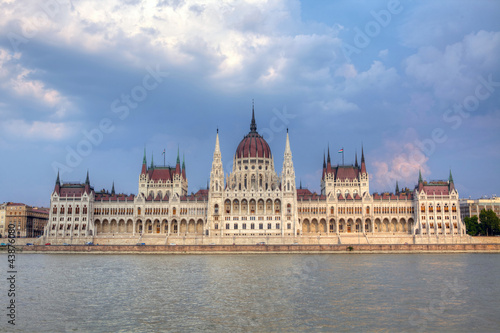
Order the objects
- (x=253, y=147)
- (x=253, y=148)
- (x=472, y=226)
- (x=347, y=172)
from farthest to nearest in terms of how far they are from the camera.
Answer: (x=347, y=172), (x=253, y=147), (x=253, y=148), (x=472, y=226)

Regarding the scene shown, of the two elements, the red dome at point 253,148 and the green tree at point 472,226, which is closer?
the green tree at point 472,226

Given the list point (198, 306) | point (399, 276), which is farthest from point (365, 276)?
point (198, 306)

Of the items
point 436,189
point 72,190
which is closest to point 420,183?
point 436,189

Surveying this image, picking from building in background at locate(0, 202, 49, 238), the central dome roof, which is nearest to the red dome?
the central dome roof

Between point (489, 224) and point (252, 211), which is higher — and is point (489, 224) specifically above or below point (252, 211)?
below

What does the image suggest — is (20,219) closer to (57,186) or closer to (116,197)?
(57,186)

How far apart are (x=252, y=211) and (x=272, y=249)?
24.0 m

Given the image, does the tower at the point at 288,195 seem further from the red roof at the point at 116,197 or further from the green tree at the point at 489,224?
the green tree at the point at 489,224

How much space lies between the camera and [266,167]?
13738cm

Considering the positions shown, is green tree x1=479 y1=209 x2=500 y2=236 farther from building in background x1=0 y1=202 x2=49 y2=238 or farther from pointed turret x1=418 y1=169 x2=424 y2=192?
building in background x1=0 y1=202 x2=49 y2=238

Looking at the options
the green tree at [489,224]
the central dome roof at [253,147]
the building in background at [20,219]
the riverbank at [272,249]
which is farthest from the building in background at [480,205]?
the building in background at [20,219]

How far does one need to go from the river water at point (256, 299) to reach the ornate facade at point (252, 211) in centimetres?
5536

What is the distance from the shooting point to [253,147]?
139 meters

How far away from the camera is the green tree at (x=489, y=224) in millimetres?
115875
